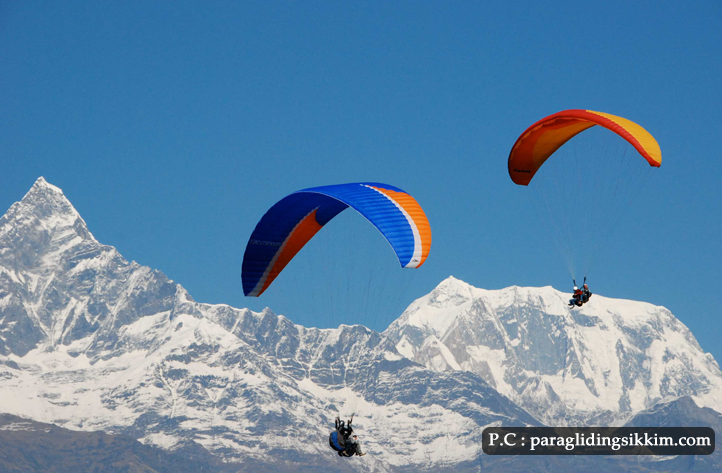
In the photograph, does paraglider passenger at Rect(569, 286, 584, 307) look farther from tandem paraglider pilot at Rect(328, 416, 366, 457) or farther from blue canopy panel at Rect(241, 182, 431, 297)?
tandem paraglider pilot at Rect(328, 416, 366, 457)

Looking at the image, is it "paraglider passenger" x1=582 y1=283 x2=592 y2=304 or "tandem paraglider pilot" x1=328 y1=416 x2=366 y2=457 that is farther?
"paraglider passenger" x1=582 y1=283 x2=592 y2=304

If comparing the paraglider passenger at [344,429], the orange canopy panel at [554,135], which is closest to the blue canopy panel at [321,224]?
the paraglider passenger at [344,429]

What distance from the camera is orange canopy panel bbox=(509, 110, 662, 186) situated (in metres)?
46.7

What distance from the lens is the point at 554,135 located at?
174ft

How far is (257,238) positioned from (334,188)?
5.04m

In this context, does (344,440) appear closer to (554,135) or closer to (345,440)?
(345,440)

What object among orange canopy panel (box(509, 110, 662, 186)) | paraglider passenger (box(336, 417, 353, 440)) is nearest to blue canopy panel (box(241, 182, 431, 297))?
paraglider passenger (box(336, 417, 353, 440))

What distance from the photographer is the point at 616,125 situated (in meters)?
47.2

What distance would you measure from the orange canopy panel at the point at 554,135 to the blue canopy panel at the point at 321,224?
7.17m

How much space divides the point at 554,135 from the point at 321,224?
1223 cm

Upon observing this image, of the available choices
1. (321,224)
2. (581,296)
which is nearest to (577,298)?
(581,296)

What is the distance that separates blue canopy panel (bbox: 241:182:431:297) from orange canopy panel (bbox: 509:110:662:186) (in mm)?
7172

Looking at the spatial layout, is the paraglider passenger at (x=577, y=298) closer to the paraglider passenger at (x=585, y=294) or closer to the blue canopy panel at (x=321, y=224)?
the paraglider passenger at (x=585, y=294)

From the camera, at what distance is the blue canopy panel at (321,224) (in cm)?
4534
